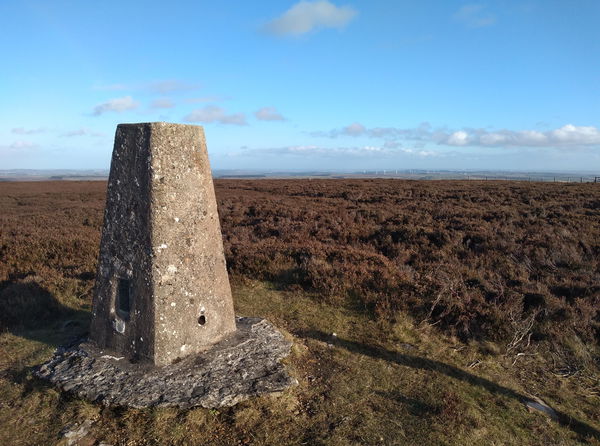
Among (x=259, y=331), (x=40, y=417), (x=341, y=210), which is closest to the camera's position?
(x=40, y=417)

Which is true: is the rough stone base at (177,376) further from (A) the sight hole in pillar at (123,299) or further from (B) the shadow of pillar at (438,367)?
(B) the shadow of pillar at (438,367)

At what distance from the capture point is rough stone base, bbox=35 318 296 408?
394 cm

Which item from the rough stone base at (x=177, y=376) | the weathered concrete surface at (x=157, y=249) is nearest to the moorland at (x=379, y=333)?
the rough stone base at (x=177, y=376)

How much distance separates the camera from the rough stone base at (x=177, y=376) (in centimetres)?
394

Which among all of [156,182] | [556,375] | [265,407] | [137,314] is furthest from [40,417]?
[556,375]

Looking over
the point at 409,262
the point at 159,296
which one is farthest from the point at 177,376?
the point at 409,262

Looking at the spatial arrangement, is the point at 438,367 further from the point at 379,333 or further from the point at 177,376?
the point at 177,376

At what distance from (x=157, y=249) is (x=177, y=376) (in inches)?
55.4

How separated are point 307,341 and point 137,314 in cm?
254

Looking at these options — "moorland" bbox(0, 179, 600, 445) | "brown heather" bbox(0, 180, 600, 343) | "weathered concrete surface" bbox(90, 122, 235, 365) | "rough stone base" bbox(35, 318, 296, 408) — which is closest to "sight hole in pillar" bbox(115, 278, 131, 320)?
"weathered concrete surface" bbox(90, 122, 235, 365)

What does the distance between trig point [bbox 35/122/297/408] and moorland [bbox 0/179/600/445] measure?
24 cm

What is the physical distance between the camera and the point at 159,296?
170 inches

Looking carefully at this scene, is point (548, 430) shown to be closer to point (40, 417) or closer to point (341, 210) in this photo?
point (40, 417)

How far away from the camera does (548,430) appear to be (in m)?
4.21
